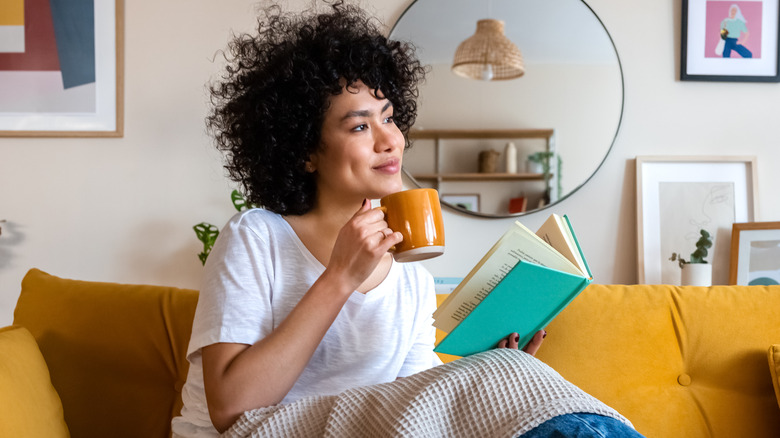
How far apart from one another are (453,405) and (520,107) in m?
1.53

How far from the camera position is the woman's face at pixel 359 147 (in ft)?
4.11

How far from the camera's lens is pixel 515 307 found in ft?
3.54

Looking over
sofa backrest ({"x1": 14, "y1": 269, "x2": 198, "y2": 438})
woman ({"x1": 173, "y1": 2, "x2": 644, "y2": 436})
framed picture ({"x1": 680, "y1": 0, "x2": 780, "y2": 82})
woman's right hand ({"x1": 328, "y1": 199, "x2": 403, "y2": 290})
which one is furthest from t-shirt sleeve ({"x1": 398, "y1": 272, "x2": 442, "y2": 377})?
framed picture ({"x1": 680, "y1": 0, "x2": 780, "y2": 82})

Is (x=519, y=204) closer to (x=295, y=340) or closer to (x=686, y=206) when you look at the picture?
(x=686, y=206)

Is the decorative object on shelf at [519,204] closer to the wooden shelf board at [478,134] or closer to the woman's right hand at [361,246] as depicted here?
the wooden shelf board at [478,134]

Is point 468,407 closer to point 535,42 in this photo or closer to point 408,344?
point 408,344

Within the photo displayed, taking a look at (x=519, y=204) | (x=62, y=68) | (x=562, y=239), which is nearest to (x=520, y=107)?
(x=519, y=204)

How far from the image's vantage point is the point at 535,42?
2.24 m

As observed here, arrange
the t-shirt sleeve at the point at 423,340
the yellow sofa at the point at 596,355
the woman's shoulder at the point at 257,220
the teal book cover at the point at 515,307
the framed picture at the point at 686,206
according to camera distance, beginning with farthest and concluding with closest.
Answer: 1. the framed picture at the point at 686,206
2. the yellow sofa at the point at 596,355
3. the t-shirt sleeve at the point at 423,340
4. the woman's shoulder at the point at 257,220
5. the teal book cover at the point at 515,307

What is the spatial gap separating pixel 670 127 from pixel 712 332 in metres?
0.94

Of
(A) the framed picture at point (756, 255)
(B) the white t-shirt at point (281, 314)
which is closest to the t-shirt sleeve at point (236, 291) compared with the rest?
(B) the white t-shirt at point (281, 314)

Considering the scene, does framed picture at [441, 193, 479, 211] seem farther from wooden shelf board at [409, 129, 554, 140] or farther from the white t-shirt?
the white t-shirt

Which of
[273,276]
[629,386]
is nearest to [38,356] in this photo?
[273,276]

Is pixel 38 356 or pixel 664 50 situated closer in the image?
pixel 38 356
